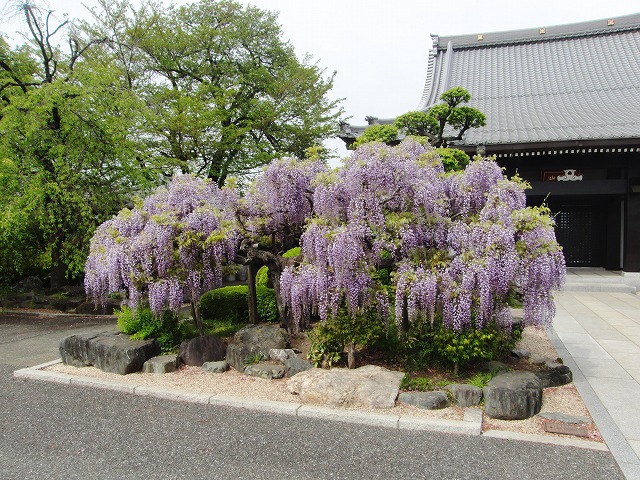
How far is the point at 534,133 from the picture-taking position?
13.4 meters

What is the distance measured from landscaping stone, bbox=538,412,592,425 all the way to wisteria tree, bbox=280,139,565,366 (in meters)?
1.18

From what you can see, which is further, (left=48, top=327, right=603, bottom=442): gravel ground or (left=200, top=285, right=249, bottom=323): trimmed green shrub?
(left=200, top=285, right=249, bottom=323): trimmed green shrub

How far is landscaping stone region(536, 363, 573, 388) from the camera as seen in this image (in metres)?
5.71

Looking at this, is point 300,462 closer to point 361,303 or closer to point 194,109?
point 361,303

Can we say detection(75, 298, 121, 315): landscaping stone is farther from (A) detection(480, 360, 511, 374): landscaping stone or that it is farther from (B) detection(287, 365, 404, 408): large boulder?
(A) detection(480, 360, 511, 374): landscaping stone

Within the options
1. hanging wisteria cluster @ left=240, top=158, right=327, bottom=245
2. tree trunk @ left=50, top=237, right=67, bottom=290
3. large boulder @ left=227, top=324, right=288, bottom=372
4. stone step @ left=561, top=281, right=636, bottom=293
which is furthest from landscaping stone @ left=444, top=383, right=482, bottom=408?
tree trunk @ left=50, top=237, right=67, bottom=290

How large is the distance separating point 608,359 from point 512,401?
129 inches

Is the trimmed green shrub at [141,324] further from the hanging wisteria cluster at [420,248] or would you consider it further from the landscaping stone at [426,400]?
the landscaping stone at [426,400]

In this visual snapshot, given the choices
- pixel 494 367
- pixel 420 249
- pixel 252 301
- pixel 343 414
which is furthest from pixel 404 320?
pixel 252 301

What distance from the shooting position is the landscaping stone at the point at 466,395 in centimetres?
503

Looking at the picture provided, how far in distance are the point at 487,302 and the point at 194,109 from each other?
13.0 metres

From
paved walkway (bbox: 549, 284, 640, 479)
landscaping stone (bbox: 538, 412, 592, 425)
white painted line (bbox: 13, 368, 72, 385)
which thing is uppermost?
paved walkway (bbox: 549, 284, 640, 479)

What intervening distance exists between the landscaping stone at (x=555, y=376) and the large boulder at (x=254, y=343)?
365 cm

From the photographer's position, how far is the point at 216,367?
6.45 metres
